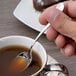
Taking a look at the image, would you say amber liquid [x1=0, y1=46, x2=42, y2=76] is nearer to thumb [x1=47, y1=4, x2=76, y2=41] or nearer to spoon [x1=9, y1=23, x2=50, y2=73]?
spoon [x1=9, y1=23, x2=50, y2=73]

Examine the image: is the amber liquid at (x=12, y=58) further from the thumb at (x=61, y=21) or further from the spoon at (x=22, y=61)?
the thumb at (x=61, y=21)

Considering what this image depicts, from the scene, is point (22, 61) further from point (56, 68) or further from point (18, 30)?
point (18, 30)

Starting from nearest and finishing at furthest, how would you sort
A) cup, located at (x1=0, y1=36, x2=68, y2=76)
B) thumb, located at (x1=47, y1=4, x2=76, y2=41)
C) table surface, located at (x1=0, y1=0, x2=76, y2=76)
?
1. thumb, located at (x1=47, y1=4, x2=76, y2=41)
2. cup, located at (x1=0, y1=36, x2=68, y2=76)
3. table surface, located at (x1=0, y1=0, x2=76, y2=76)

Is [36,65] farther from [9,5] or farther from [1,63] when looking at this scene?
[9,5]

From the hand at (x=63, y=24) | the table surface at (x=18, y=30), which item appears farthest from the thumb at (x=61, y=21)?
the table surface at (x=18, y=30)

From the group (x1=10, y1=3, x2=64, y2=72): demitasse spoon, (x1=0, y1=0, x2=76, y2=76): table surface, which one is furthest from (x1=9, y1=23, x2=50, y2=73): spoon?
(x1=0, y1=0, x2=76, y2=76): table surface

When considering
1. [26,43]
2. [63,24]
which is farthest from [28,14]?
[63,24]
